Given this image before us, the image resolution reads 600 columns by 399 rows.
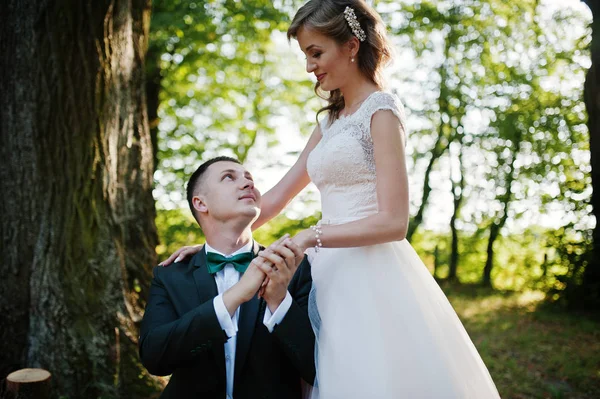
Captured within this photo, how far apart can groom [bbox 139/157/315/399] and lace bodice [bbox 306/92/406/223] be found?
36 centimetres

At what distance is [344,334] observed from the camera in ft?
7.39

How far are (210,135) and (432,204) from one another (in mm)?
5513

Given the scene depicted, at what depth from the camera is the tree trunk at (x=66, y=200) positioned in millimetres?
3873

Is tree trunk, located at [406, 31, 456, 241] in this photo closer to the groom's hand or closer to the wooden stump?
the wooden stump

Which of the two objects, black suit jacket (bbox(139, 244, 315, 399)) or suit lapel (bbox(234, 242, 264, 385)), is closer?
black suit jacket (bbox(139, 244, 315, 399))

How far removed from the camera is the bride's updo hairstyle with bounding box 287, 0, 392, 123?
2.53 metres

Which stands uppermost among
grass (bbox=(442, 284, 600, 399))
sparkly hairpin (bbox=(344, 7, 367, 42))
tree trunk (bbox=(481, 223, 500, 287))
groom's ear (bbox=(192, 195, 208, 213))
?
sparkly hairpin (bbox=(344, 7, 367, 42))

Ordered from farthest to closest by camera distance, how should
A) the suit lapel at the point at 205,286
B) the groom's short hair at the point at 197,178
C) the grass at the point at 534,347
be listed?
the grass at the point at 534,347
the groom's short hair at the point at 197,178
the suit lapel at the point at 205,286

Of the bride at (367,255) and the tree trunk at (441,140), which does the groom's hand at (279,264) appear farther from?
the tree trunk at (441,140)

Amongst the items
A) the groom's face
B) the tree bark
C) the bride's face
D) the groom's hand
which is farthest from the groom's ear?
the tree bark

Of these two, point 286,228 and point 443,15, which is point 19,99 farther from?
point 443,15

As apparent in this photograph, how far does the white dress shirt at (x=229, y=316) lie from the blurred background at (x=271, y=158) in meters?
1.29

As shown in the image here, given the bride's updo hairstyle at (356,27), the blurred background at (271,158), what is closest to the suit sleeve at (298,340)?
the bride's updo hairstyle at (356,27)

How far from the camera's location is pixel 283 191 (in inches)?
122
